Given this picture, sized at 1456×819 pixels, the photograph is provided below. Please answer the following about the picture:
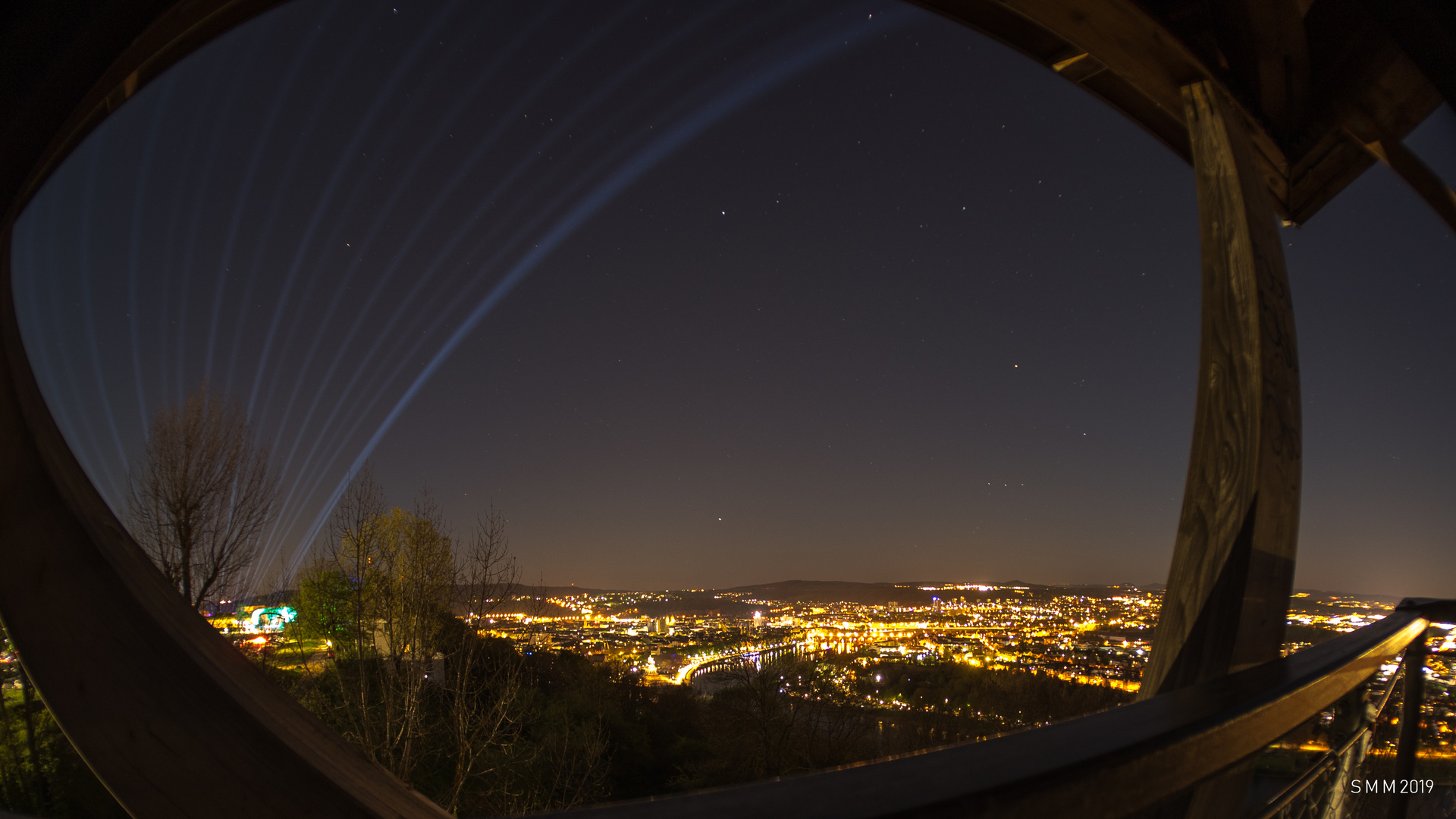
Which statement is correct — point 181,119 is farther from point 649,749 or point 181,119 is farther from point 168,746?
point 649,749

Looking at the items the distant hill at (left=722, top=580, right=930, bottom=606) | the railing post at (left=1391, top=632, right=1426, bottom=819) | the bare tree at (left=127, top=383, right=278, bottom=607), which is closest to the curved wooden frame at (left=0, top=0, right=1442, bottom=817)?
the railing post at (left=1391, top=632, right=1426, bottom=819)

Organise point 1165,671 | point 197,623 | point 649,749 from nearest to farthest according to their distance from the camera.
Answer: point 197,623 → point 1165,671 → point 649,749

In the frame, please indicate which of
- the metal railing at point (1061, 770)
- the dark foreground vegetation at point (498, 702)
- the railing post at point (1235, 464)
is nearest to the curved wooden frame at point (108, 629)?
the metal railing at point (1061, 770)

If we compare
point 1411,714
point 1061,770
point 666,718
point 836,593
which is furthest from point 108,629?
point 836,593

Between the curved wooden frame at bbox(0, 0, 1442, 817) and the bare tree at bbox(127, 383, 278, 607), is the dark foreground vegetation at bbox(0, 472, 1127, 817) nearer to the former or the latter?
the curved wooden frame at bbox(0, 0, 1442, 817)

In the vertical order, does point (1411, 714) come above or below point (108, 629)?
below

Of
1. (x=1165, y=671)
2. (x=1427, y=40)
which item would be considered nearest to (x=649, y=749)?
(x=1165, y=671)

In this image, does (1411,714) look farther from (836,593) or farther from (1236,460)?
(836,593)
